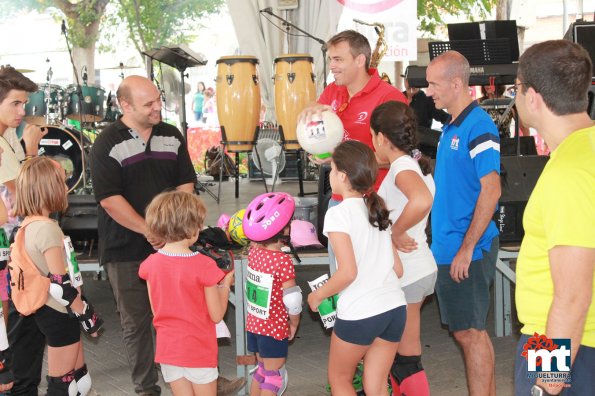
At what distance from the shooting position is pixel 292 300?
3.82 metres

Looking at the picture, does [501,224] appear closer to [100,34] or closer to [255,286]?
[255,286]

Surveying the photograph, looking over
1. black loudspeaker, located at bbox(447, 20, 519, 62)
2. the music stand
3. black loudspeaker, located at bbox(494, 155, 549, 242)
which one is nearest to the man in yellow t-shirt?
black loudspeaker, located at bbox(494, 155, 549, 242)

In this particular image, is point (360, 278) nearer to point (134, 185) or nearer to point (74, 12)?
point (134, 185)

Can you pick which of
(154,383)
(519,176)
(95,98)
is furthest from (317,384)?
(95,98)

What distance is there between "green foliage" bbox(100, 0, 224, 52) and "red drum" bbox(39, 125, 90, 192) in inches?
326

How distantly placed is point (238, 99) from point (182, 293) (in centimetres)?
494

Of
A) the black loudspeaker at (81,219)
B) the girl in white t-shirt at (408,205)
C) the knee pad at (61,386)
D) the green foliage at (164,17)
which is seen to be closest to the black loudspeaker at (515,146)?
the girl in white t-shirt at (408,205)

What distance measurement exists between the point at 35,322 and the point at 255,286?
134 cm

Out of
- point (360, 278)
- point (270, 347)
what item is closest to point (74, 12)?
point (270, 347)

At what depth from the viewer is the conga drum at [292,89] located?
8.02 meters

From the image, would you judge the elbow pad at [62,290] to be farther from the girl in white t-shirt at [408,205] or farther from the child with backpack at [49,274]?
the girl in white t-shirt at [408,205]

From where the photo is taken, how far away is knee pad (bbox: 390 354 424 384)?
384 cm

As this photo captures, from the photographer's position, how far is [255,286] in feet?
13.0

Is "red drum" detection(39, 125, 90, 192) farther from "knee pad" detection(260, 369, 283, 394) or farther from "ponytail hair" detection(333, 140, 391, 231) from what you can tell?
"ponytail hair" detection(333, 140, 391, 231)
